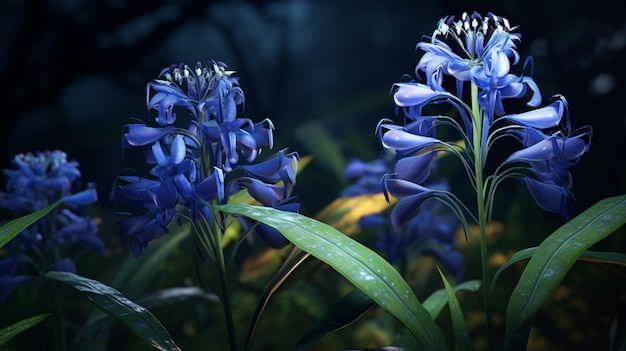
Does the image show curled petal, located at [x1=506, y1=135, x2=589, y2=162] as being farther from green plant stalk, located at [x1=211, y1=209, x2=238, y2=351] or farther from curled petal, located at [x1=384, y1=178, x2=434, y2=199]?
green plant stalk, located at [x1=211, y1=209, x2=238, y2=351]

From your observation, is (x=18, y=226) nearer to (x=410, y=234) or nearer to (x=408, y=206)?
(x=408, y=206)

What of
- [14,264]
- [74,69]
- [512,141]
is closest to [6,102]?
[74,69]

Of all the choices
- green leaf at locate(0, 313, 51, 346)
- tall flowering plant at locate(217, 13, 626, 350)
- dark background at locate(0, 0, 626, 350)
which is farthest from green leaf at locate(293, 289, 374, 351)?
dark background at locate(0, 0, 626, 350)

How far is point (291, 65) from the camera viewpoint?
8.44ft

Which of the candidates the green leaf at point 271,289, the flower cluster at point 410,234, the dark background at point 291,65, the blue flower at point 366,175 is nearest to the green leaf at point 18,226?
the green leaf at point 271,289

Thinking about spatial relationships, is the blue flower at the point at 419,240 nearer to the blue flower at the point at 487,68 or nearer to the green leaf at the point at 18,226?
the blue flower at the point at 487,68

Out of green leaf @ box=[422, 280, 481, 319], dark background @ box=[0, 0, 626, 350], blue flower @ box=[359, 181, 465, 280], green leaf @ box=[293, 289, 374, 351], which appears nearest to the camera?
green leaf @ box=[293, 289, 374, 351]

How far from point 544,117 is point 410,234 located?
65cm

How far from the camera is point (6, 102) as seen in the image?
2039 millimetres

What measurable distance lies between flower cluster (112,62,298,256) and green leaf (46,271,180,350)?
65 millimetres

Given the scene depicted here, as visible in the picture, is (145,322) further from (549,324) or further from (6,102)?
(6,102)

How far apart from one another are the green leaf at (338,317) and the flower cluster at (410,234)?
1.44ft

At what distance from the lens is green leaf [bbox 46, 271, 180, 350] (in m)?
→ 0.80

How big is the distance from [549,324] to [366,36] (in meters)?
1.36
